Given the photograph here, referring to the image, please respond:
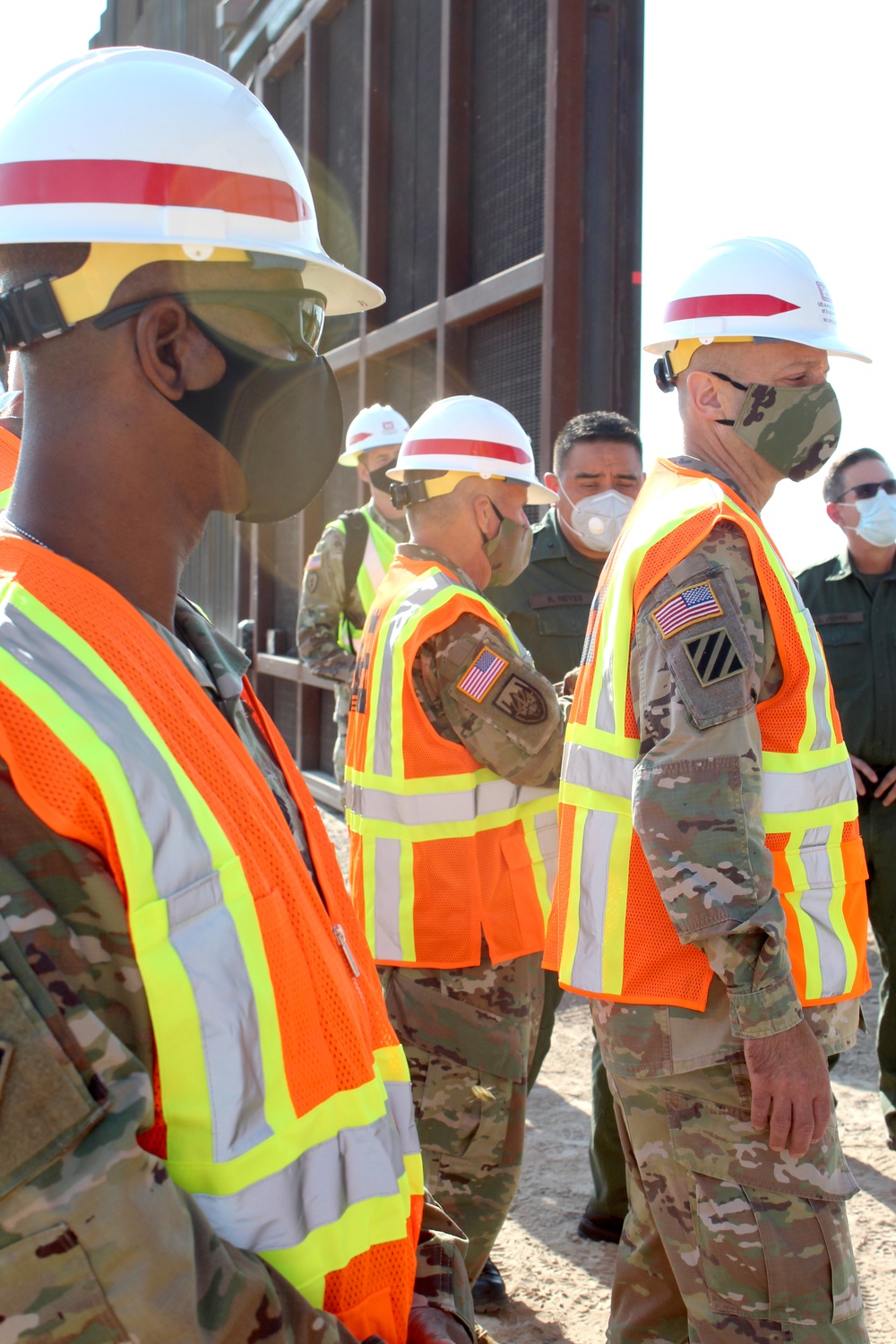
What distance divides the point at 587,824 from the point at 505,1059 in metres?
1.09

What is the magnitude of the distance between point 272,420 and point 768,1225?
162 centimetres

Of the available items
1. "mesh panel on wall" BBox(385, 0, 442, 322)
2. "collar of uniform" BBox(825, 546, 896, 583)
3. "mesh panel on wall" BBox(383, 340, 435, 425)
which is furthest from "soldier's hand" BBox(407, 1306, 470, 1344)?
"mesh panel on wall" BBox(385, 0, 442, 322)

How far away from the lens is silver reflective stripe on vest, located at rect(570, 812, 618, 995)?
7.23 feet

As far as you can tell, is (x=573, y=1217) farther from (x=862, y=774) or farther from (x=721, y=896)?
(x=721, y=896)

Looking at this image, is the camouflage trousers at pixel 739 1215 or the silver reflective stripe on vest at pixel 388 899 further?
the silver reflective stripe on vest at pixel 388 899

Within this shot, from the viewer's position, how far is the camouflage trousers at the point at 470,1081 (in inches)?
119

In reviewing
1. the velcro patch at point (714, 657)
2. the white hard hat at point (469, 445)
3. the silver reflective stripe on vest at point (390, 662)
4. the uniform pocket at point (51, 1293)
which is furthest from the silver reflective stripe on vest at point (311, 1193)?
the white hard hat at point (469, 445)

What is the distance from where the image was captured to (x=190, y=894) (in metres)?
1.02

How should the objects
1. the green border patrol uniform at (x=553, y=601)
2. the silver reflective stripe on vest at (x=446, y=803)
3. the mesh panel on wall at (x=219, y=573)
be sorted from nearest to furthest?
the silver reflective stripe on vest at (x=446, y=803), the green border patrol uniform at (x=553, y=601), the mesh panel on wall at (x=219, y=573)

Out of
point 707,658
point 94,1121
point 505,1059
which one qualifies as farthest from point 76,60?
point 505,1059

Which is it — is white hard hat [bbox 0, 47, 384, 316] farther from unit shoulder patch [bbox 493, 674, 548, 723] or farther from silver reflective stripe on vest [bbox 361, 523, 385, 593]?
silver reflective stripe on vest [bbox 361, 523, 385, 593]

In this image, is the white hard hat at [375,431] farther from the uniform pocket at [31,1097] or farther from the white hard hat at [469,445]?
the uniform pocket at [31,1097]

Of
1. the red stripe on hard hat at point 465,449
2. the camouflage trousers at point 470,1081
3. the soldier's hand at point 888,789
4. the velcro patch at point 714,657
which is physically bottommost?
the camouflage trousers at point 470,1081

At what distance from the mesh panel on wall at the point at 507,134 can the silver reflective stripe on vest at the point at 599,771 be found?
14.6 ft
